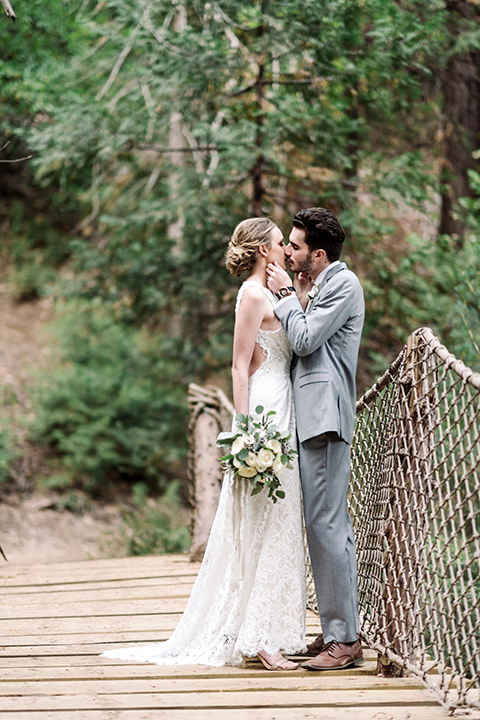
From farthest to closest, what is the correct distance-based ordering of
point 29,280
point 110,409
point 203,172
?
point 29,280 → point 110,409 → point 203,172

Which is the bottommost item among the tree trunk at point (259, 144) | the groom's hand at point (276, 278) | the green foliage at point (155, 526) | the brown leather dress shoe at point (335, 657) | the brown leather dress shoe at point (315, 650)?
the green foliage at point (155, 526)

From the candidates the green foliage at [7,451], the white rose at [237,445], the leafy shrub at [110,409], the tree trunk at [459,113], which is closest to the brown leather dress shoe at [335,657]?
the white rose at [237,445]

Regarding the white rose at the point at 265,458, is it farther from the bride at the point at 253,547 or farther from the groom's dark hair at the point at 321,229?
the groom's dark hair at the point at 321,229

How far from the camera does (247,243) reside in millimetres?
3525

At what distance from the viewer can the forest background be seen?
7.29 m

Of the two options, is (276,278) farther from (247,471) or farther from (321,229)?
(247,471)

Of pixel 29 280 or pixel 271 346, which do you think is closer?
pixel 271 346

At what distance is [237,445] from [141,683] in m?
1.00

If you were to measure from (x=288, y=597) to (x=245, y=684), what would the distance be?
0.48 meters

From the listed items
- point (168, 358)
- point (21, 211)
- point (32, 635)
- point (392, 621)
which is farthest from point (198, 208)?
point (21, 211)

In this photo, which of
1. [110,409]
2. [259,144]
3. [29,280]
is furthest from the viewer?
[29,280]

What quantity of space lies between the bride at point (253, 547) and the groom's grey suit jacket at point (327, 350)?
0.16m

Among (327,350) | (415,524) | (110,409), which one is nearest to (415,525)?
(415,524)

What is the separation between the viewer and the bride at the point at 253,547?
337cm
